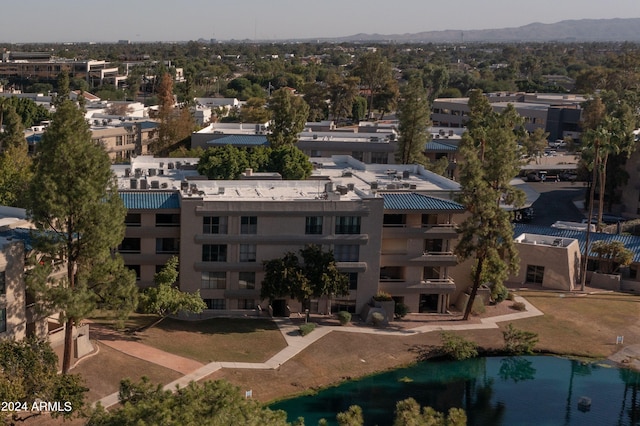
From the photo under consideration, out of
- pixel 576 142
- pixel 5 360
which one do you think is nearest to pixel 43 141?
pixel 5 360

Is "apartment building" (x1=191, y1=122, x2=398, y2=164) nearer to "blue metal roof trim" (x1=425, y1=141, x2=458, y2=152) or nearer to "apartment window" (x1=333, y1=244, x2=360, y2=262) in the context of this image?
"blue metal roof trim" (x1=425, y1=141, x2=458, y2=152)

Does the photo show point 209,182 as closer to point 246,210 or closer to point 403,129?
point 246,210

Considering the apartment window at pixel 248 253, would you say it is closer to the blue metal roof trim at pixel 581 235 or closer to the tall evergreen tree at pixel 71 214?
the tall evergreen tree at pixel 71 214

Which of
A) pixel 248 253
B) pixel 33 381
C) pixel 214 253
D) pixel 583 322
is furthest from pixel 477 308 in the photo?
pixel 33 381

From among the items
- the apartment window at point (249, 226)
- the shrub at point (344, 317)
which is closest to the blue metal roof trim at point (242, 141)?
the apartment window at point (249, 226)

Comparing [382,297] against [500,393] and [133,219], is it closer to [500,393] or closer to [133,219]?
[500,393]
